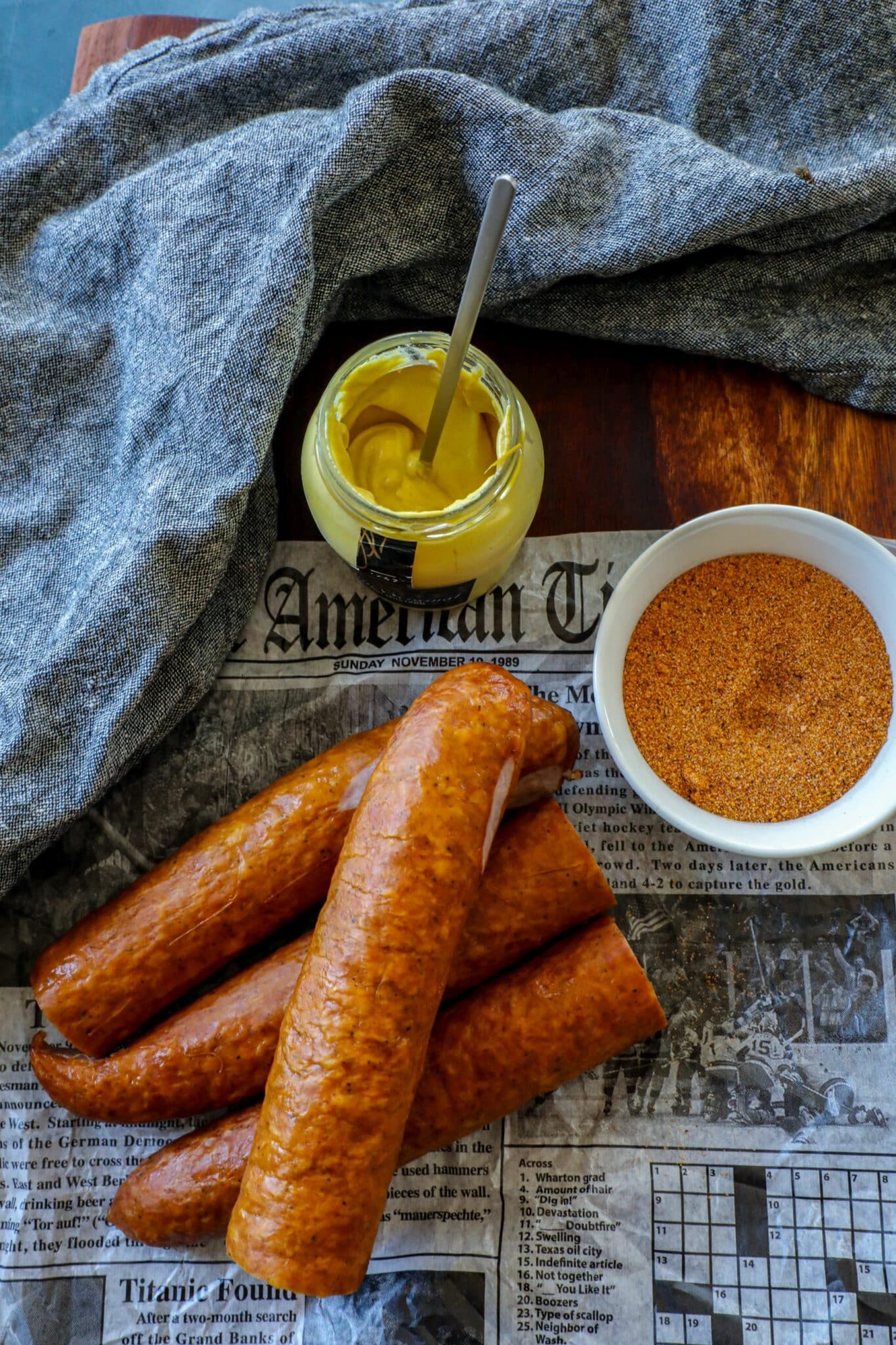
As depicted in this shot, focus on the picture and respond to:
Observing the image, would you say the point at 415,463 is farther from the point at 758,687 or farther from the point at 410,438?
the point at 758,687

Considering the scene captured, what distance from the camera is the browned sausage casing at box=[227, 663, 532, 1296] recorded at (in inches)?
33.9

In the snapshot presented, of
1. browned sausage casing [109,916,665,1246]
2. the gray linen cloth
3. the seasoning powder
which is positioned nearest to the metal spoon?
the gray linen cloth

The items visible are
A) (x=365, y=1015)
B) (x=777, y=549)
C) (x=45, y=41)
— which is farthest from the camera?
(x=45, y=41)

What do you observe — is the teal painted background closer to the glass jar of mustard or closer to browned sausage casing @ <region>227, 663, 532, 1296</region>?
the glass jar of mustard

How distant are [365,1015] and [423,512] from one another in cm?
45

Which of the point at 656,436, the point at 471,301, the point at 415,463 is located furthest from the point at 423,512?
the point at 656,436

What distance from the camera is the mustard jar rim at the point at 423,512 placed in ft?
3.23

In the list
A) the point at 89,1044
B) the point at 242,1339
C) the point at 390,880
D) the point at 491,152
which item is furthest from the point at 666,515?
the point at 242,1339

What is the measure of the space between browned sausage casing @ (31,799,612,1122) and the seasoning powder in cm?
14

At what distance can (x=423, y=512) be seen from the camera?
103cm

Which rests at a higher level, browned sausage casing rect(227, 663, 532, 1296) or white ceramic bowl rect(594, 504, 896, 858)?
white ceramic bowl rect(594, 504, 896, 858)

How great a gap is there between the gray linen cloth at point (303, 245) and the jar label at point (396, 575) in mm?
134

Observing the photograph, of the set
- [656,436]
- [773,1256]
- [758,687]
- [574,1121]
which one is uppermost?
[656,436]

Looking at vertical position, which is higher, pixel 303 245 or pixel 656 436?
pixel 303 245
